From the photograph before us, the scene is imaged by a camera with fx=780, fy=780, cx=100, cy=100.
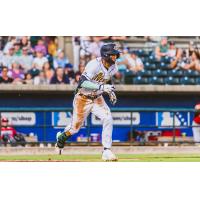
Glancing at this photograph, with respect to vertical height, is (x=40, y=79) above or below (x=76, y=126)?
above

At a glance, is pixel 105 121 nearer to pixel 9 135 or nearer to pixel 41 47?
pixel 9 135

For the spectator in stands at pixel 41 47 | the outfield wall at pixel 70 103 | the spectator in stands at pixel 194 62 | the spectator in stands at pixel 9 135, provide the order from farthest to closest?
1. the spectator in stands at pixel 194 62
2. the spectator in stands at pixel 41 47
3. the outfield wall at pixel 70 103
4. the spectator in stands at pixel 9 135

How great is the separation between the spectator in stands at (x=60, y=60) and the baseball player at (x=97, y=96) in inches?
97.4

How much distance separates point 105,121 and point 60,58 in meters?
2.96

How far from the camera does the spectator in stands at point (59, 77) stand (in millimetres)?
10938

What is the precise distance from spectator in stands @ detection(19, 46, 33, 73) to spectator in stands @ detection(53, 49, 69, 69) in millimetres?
371

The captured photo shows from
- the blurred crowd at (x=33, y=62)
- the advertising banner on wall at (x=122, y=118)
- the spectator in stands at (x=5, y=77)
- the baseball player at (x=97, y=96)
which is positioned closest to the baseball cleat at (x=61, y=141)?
the baseball player at (x=97, y=96)

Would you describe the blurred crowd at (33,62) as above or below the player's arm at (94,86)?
above

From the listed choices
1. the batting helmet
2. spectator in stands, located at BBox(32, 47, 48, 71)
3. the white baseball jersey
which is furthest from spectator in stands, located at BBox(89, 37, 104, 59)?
spectator in stands, located at BBox(32, 47, 48, 71)

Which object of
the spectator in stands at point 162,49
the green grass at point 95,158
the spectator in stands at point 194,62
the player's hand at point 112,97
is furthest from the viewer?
the spectator in stands at point 194,62

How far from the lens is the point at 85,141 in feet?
31.0

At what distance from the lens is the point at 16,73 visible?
11.4 m

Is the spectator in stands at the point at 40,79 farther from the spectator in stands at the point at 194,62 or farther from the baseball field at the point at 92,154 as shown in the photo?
the spectator in stands at the point at 194,62

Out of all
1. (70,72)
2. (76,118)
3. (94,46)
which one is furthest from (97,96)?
(70,72)
